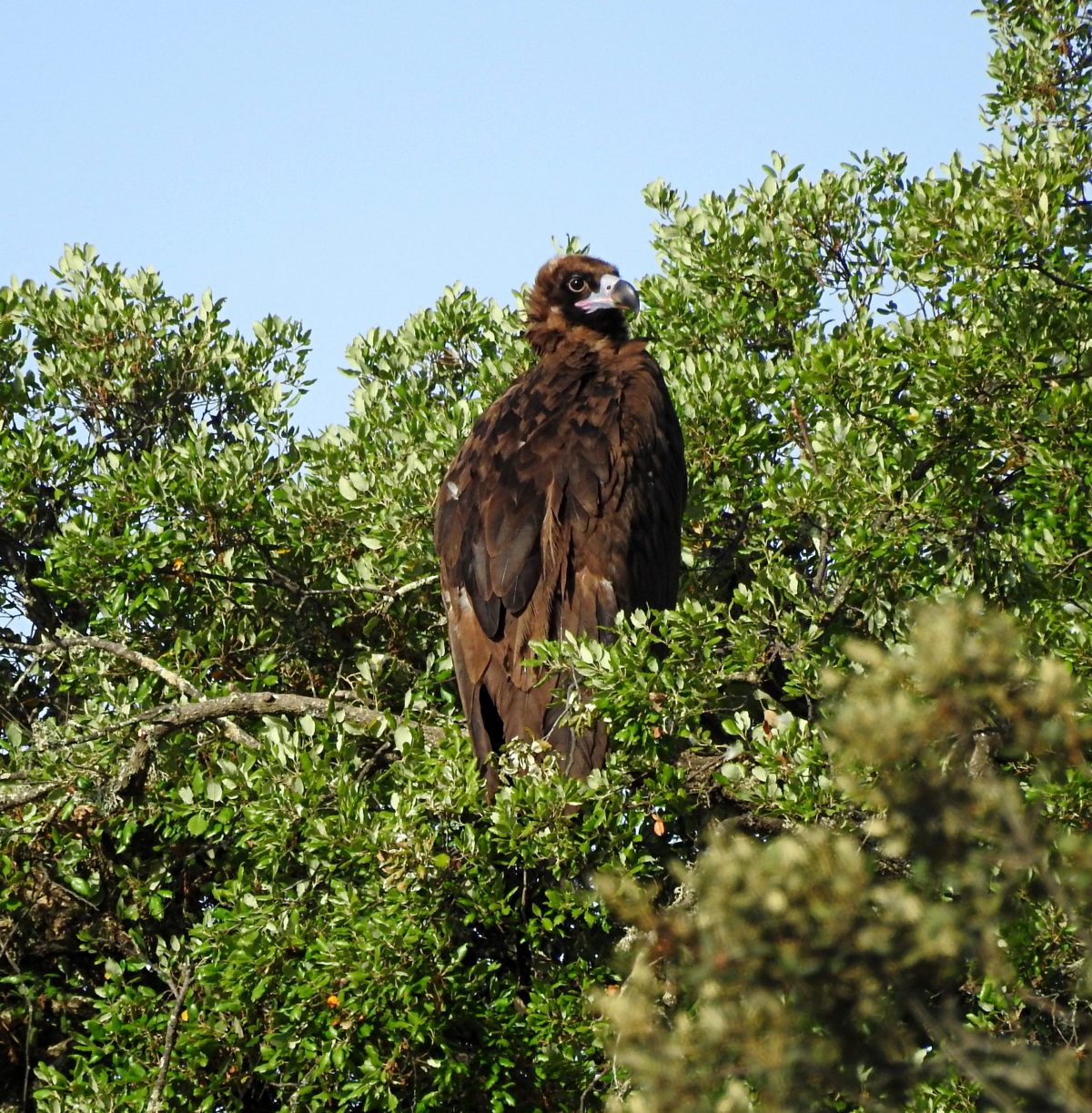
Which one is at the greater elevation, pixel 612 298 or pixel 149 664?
pixel 612 298

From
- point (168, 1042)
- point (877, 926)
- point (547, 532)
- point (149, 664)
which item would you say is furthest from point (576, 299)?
point (877, 926)

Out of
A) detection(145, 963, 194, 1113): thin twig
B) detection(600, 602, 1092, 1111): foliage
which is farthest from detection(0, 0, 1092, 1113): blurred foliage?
detection(600, 602, 1092, 1111): foliage

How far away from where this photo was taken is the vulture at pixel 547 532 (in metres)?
5.77

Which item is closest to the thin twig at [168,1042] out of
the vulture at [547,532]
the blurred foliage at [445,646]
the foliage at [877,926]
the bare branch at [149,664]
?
the blurred foliage at [445,646]

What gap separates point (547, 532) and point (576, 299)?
2.08 m

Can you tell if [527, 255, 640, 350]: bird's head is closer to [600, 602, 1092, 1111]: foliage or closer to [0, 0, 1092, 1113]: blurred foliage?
[0, 0, 1092, 1113]: blurred foliage

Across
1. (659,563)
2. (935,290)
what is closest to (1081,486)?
(935,290)

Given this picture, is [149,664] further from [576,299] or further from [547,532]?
[576,299]

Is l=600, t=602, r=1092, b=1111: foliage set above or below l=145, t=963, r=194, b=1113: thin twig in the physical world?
below

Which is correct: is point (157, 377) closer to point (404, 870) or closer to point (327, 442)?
point (327, 442)

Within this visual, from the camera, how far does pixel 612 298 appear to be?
24.2 ft

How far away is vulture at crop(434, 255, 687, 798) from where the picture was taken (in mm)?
5773

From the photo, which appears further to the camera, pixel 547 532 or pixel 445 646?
pixel 445 646

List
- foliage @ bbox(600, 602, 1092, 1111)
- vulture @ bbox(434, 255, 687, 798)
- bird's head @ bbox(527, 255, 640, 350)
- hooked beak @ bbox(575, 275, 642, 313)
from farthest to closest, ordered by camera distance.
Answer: bird's head @ bbox(527, 255, 640, 350)
hooked beak @ bbox(575, 275, 642, 313)
vulture @ bbox(434, 255, 687, 798)
foliage @ bbox(600, 602, 1092, 1111)
